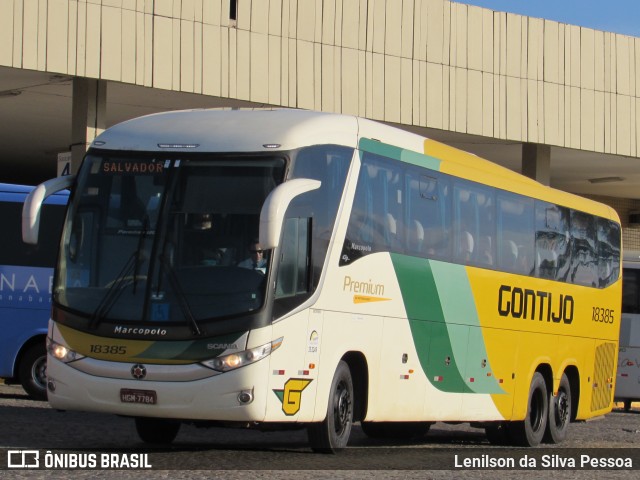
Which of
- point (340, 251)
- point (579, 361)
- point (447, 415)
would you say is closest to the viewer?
point (340, 251)

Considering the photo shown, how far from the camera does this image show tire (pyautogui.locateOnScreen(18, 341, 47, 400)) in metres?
18.9

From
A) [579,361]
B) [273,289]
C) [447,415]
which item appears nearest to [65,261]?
[273,289]

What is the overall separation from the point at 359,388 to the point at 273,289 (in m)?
2.12

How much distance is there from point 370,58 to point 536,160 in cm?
533

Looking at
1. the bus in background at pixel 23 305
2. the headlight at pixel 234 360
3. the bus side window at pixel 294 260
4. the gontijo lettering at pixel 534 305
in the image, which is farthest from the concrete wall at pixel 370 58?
the headlight at pixel 234 360

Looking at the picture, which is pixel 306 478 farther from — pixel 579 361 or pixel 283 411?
pixel 579 361

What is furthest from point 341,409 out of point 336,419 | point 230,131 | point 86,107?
point 86,107

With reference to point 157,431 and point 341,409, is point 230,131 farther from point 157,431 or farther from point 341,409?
point 157,431

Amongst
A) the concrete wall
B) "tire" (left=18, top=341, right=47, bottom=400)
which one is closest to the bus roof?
"tire" (left=18, top=341, right=47, bottom=400)

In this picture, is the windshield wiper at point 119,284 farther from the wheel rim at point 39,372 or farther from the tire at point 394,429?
the wheel rim at point 39,372

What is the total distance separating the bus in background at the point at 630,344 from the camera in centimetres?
2698

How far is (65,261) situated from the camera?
1190cm

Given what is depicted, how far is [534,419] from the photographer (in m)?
17.2

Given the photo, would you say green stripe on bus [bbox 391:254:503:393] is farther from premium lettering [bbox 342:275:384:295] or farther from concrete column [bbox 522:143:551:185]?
concrete column [bbox 522:143:551:185]
